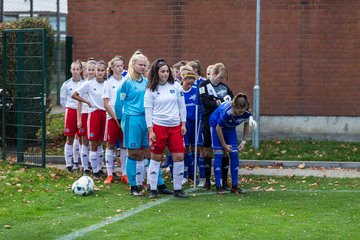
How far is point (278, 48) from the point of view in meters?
20.4

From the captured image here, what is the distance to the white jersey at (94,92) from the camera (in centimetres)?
1480

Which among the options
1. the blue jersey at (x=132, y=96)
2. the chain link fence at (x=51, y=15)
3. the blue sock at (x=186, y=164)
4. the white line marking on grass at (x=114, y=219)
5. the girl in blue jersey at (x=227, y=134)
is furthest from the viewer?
the chain link fence at (x=51, y=15)

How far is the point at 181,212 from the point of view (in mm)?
11125

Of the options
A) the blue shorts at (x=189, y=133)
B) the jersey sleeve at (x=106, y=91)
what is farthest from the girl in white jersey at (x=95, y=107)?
the blue shorts at (x=189, y=133)

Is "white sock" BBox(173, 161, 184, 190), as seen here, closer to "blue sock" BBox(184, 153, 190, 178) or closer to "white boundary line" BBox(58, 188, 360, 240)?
"white boundary line" BBox(58, 188, 360, 240)

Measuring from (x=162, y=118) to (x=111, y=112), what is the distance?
160 cm

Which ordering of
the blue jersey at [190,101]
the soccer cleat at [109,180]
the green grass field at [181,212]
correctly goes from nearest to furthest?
the green grass field at [181,212]
the soccer cleat at [109,180]
the blue jersey at [190,101]

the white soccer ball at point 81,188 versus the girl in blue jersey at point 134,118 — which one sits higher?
the girl in blue jersey at point 134,118

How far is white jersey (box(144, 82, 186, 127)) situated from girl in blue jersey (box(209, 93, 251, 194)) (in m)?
0.73

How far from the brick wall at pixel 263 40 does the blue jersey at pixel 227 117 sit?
764cm

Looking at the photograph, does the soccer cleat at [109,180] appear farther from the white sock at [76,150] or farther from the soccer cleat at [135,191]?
the white sock at [76,150]

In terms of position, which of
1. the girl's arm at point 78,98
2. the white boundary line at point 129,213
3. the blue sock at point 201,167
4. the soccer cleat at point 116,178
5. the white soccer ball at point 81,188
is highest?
the girl's arm at point 78,98

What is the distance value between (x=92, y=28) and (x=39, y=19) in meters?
1.76

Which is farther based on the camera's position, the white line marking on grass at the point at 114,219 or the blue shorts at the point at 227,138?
the blue shorts at the point at 227,138
